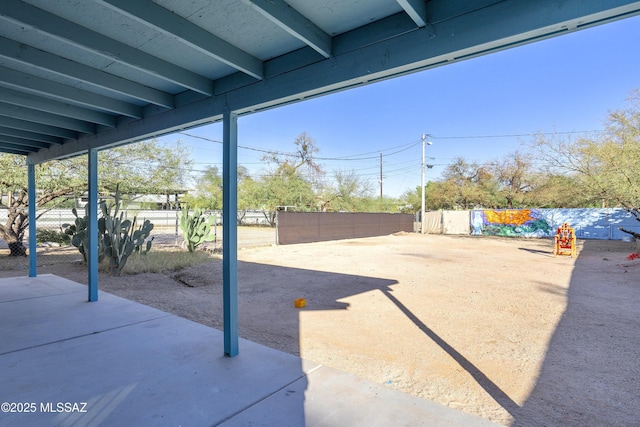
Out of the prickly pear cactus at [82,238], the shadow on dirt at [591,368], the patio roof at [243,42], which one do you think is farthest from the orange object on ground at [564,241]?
the prickly pear cactus at [82,238]

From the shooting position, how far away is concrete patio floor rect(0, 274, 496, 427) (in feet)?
6.23

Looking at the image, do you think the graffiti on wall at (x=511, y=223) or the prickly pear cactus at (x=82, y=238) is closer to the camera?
the prickly pear cactus at (x=82, y=238)

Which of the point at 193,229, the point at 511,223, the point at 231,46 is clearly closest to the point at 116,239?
the point at 193,229

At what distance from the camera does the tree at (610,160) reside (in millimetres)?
10742

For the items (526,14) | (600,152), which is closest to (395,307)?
(526,14)

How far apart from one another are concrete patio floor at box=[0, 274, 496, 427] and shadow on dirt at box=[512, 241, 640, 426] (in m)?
0.68

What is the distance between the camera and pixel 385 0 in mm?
1801

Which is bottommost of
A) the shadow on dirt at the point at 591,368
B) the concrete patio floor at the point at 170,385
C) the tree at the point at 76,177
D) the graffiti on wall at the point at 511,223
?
the shadow on dirt at the point at 591,368

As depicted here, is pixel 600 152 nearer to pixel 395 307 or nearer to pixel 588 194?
pixel 588 194

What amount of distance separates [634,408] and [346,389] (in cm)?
199

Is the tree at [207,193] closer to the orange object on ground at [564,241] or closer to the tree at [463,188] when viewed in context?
the tree at [463,188]

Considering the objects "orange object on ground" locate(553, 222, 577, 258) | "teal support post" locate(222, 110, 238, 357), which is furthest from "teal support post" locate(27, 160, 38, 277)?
"orange object on ground" locate(553, 222, 577, 258)

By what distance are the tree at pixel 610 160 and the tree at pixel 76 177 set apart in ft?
47.3

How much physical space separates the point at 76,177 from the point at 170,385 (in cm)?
816
